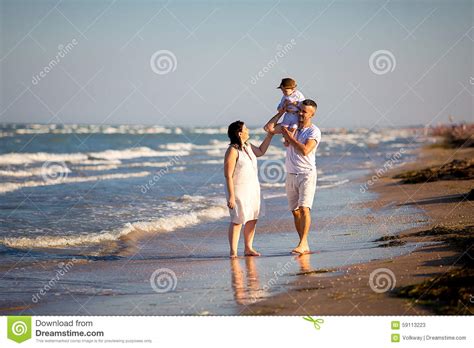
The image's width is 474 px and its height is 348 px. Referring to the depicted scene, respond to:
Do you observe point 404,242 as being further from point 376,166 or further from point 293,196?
point 376,166

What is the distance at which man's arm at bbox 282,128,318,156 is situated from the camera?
8.23 m

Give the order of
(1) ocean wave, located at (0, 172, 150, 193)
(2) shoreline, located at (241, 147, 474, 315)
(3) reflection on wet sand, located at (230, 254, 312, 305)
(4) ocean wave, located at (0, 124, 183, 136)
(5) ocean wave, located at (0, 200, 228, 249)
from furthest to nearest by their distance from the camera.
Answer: (4) ocean wave, located at (0, 124, 183, 136)
(1) ocean wave, located at (0, 172, 150, 193)
(5) ocean wave, located at (0, 200, 228, 249)
(3) reflection on wet sand, located at (230, 254, 312, 305)
(2) shoreline, located at (241, 147, 474, 315)

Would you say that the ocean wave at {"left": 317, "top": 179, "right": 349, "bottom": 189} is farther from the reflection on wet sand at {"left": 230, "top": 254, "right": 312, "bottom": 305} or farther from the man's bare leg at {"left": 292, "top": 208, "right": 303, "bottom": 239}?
the reflection on wet sand at {"left": 230, "top": 254, "right": 312, "bottom": 305}

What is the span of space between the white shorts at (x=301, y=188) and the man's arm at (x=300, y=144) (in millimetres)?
270

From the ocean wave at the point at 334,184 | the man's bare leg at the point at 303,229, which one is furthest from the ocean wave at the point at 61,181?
the man's bare leg at the point at 303,229

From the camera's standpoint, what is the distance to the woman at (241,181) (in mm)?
8234

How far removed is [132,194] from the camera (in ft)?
50.1

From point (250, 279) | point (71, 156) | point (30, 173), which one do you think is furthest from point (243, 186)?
point (71, 156)

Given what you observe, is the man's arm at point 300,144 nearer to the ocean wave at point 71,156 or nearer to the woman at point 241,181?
the woman at point 241,181

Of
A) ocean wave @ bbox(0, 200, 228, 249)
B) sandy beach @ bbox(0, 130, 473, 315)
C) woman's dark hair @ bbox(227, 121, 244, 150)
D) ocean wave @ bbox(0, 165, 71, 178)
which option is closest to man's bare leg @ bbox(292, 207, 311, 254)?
sandy beach @ bbox(0, 130, 473, 315)

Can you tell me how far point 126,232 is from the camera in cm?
1039

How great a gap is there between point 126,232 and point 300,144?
3.27 m
